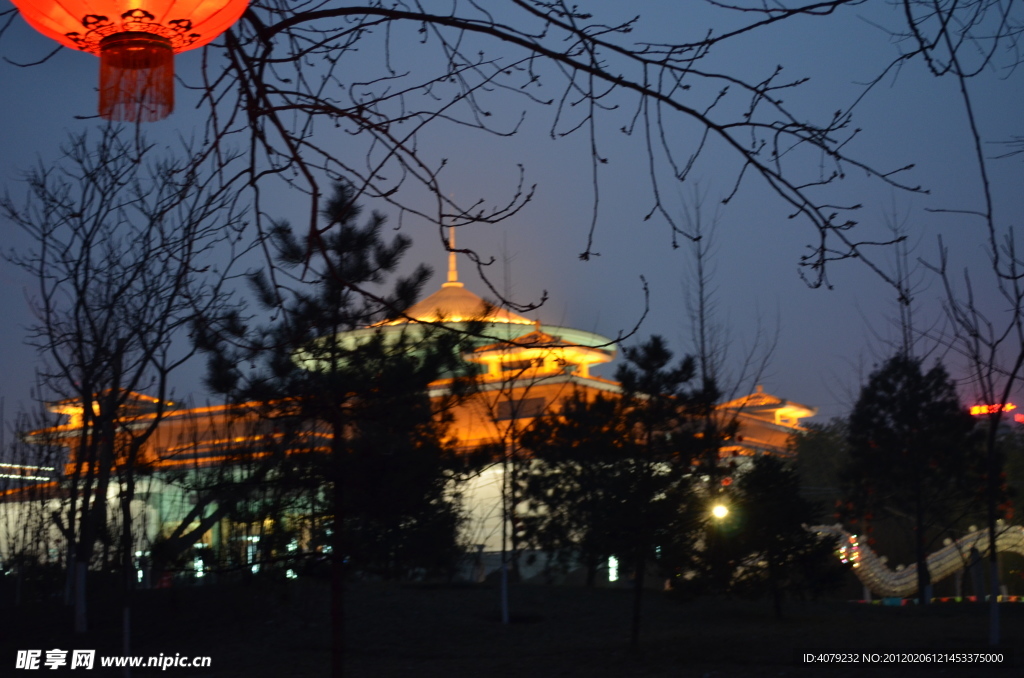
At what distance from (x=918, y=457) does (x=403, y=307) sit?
1417 centimetres

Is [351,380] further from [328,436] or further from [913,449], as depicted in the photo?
[913,449]

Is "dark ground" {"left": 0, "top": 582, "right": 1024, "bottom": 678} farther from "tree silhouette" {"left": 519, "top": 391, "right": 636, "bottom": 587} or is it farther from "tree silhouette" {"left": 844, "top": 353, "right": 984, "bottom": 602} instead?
"tree silhouette" {"left": 844, "top": 353, "right": 984, "bottom": 602}

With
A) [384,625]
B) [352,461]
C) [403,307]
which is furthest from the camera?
[384,625]

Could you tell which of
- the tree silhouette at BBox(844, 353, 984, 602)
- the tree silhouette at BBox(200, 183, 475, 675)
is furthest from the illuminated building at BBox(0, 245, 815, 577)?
the tree silhouette at BBox(844, 353, 984, 602)

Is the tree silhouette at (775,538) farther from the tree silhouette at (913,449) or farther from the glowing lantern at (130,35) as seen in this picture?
the glowing lantern at (130,35)

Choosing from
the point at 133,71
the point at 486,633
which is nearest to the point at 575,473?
the point at 486,633

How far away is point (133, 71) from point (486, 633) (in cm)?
1126

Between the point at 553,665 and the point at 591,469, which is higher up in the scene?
the point at 591,469

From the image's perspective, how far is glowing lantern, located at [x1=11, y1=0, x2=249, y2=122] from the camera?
2400 mm

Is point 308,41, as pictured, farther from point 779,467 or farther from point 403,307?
point 779,467

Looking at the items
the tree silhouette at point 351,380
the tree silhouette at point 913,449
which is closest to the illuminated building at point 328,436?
the tree silhouette at point 351,380

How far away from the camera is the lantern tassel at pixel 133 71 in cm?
244

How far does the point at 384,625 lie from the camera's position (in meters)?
12.8

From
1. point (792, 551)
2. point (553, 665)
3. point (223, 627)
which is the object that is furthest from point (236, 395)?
point (792, 551)
